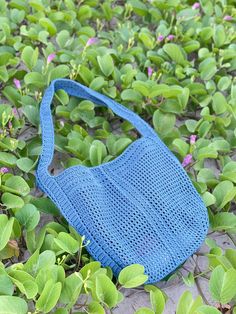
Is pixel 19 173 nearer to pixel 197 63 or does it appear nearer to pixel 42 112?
pixel 42 112

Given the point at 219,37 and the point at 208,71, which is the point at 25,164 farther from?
the point at 219,37

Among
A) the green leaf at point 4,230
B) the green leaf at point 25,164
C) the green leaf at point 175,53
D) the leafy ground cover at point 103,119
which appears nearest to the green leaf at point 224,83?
the leafy ground cover at point 103,119

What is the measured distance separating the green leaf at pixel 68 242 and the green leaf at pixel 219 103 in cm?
75

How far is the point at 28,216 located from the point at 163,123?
1.92 feet

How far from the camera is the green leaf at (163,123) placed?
170 cm

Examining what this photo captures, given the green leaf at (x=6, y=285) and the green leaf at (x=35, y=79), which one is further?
the green leaf at (x=35, y=79)

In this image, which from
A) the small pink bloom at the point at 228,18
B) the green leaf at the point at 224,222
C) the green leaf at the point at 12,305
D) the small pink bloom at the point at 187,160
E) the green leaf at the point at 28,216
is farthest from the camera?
the small pink bloom at the point at 228,18

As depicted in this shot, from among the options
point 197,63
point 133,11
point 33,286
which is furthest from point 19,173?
Result: point 133,11

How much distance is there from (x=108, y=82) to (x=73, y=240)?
72cm

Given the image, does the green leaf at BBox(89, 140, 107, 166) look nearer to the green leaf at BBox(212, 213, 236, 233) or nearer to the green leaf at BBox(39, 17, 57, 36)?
the green leaf at BBox(212, 213, 236, 233)

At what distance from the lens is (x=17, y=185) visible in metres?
1.40

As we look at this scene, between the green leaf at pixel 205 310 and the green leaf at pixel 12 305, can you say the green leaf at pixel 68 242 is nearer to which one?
the green leaf at pixel 12 305

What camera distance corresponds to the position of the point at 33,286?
1117mm

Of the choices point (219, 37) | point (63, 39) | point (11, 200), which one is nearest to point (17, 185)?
point (11, 200)
